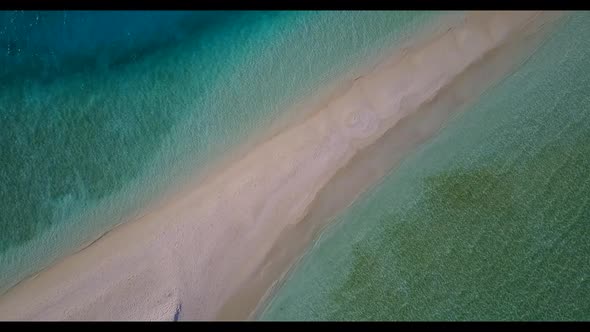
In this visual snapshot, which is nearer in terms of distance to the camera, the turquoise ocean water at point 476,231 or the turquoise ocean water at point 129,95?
the turquoise ocean water at point 476,231

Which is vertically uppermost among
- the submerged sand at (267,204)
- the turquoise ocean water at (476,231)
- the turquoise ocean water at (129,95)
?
the turquoise ocean water at (129,95)

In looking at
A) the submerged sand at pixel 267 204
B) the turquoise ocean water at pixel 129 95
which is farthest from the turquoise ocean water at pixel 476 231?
the turquoise ocean water at pixel 129 95

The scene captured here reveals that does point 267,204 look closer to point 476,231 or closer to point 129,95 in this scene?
point 129,95

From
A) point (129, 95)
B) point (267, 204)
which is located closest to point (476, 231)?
point (267, 204)

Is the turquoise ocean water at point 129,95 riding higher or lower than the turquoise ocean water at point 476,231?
higher

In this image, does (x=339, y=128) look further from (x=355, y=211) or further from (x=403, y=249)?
(x=403, y=249)

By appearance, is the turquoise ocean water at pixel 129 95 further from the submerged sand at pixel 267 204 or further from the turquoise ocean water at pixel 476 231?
the turquoise ocean water at pixel 476 231

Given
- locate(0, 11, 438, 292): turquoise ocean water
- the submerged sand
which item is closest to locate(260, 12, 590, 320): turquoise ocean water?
the submerged sand
